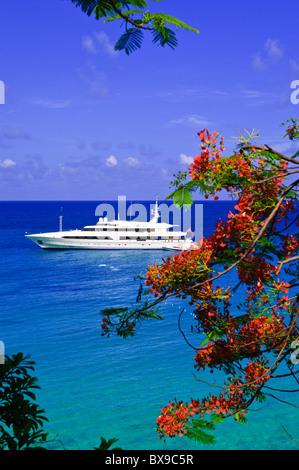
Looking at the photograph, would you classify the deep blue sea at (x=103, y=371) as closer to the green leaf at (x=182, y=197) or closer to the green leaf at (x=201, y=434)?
the green leaf at (x=182, y=197)

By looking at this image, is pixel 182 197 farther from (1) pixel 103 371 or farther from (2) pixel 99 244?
(2) pixel 99 244

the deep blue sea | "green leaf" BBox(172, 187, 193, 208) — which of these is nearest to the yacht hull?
the deep blue sea

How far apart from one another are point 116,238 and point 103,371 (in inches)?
1558

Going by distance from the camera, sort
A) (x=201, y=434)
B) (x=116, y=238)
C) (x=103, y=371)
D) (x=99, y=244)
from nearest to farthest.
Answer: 1. (x=201, y=434)
2. (x=103, y=371)
3. (x=99, y=244)
4. (x=116, y=238)

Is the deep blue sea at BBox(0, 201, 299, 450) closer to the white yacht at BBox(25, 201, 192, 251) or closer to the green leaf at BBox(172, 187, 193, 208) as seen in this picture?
the green leaf at BBox(172, 187, 193, 208)

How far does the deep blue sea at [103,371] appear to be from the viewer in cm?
1402

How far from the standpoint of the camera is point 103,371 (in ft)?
63.5

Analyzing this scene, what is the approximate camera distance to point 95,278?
4053cm

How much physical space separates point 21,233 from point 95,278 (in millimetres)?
47240

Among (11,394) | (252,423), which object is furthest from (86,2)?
(252,423)

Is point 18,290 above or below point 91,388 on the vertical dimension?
above

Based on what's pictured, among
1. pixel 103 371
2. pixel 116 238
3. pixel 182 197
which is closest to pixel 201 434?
pixel 182 197
